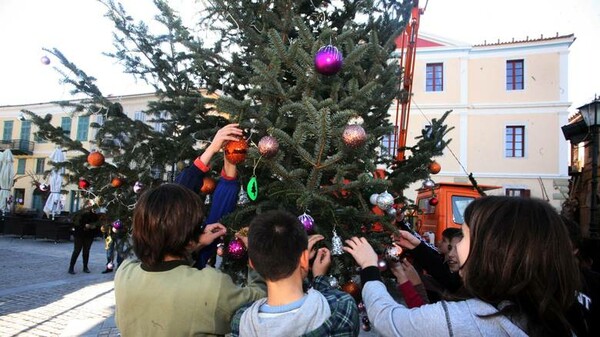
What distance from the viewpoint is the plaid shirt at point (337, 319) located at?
1.57m

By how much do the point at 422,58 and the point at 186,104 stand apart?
2038 cm

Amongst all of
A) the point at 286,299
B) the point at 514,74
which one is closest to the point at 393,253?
the point at 286,299

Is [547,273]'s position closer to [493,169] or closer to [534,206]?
[534,206]

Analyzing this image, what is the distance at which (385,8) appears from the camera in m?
3.94

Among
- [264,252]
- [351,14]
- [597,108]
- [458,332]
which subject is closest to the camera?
[458,332]

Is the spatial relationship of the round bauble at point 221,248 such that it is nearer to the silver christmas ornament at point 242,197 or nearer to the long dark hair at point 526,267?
the silver christmas ornament at point 242,197

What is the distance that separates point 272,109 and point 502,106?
20.9 m

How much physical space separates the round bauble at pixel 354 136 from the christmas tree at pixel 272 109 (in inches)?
5.6

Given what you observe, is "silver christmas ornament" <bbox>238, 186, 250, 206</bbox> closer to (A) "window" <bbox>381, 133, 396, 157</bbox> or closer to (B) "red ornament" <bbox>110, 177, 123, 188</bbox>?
(B) "red ornament" <bbox>110, 177, 123, 188</bbox>

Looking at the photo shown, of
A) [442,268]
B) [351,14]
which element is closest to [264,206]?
[442,268]

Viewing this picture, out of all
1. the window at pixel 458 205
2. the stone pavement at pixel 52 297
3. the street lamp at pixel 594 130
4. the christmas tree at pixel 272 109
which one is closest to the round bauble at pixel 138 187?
the christmas tree at pixel 272 109

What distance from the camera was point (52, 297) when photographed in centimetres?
729

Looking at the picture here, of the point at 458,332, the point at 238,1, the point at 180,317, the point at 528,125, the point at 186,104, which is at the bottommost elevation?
the point at 180,317

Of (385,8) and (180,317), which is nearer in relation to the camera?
(180,317)
